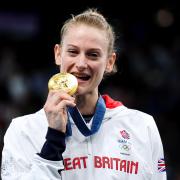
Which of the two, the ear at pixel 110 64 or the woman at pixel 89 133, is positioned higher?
the ear at pixel 110 64

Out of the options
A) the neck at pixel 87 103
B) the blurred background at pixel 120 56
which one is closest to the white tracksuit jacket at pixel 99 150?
the neck at pixel 87 103

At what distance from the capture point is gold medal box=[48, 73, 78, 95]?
128 inches

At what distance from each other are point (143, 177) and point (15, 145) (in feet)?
2.46

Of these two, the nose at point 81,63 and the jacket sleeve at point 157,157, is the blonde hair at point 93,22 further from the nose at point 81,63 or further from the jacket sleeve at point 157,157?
the jacket sleeve at point 157,157

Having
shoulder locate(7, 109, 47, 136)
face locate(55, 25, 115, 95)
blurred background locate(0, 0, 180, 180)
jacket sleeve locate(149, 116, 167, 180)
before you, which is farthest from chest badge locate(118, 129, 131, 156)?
blurred background locate(0, 0, 180, 180)

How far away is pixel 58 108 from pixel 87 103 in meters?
0.58

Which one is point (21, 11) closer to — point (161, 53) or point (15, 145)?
point (161, 53)

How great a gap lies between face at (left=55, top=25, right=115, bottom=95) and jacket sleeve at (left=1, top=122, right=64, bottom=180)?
43 cm

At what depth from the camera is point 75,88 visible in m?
3.31

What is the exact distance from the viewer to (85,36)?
352 centimetres

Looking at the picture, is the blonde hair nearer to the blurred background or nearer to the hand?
the hand

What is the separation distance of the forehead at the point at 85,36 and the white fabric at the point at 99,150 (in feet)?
1.45

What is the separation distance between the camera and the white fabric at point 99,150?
3.36 meters

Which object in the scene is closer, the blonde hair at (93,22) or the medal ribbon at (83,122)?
the medal ribbon at (83,122)
